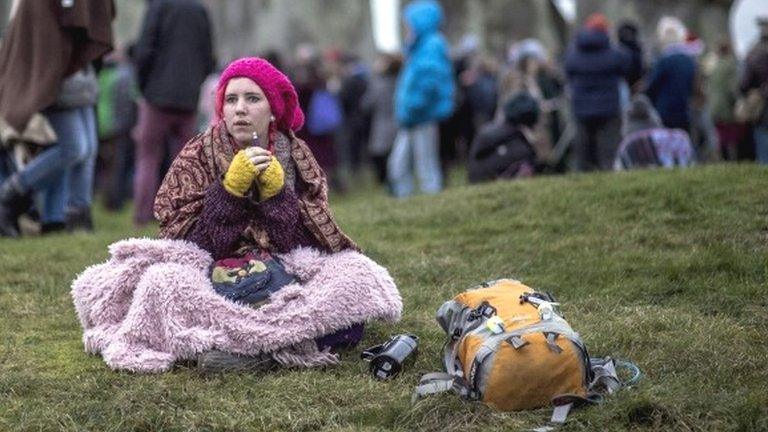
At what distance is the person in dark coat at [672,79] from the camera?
1443 cm

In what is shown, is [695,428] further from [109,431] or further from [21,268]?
[21,268]

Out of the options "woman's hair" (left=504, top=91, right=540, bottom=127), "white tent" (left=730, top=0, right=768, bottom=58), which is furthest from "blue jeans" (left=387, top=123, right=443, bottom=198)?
"white tent" (left=730, top=0, right=768, bottom=58)

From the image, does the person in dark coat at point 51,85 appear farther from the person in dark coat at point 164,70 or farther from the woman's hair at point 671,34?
the woman's hair at point 671,34

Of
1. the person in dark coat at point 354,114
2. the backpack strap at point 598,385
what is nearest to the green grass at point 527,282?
the backpack strap at point 598,385

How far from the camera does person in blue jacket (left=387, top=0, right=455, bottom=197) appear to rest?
44.5ft

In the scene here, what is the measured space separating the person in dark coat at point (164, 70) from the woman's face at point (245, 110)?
5.17 m

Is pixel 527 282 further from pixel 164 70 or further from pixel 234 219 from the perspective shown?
pixel 164 70

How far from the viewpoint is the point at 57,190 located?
1065cm

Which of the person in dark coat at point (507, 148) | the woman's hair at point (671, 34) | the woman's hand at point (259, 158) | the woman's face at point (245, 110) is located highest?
the woman's face at point (245, 110)

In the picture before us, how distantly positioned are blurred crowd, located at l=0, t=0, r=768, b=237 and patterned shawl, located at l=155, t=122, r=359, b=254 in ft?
1.08

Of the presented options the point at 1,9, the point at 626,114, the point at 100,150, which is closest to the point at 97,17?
the point at 626,114

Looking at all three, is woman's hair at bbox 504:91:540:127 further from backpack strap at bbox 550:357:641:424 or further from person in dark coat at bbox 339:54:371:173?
person in dark coat at bbox 339:54:371:173

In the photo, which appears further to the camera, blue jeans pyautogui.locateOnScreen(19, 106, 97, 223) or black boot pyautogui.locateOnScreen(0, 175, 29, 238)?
black boot pyautogui.locateOnScreen(0, 175, 29, 238)

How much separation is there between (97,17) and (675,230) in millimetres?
3998
